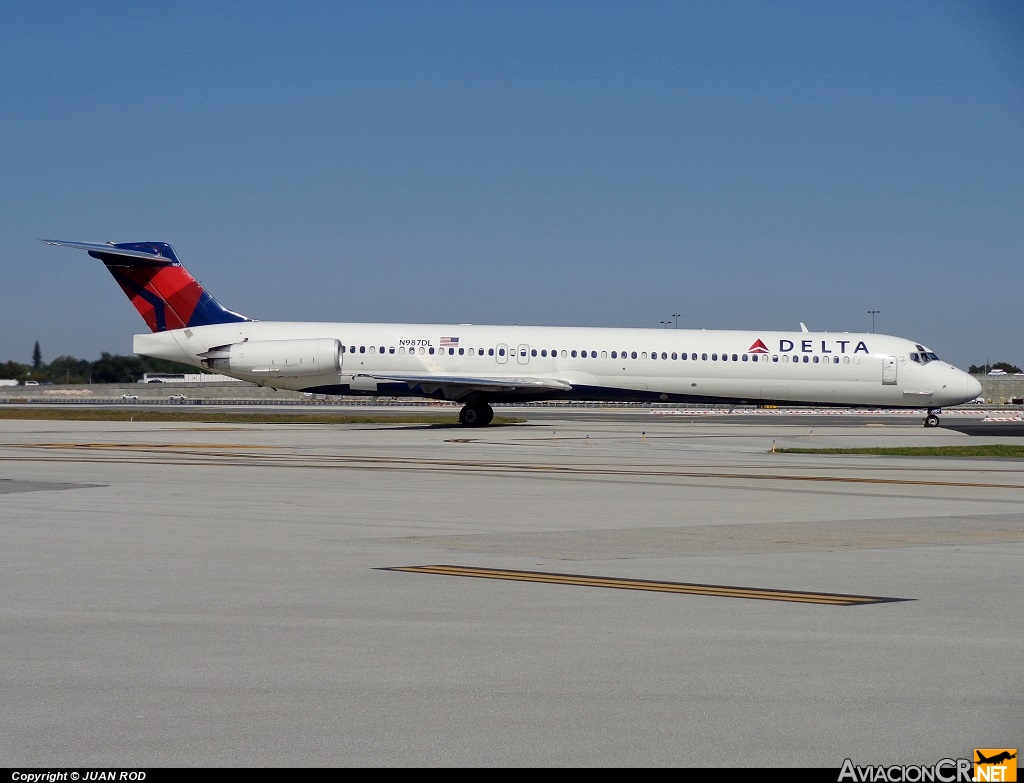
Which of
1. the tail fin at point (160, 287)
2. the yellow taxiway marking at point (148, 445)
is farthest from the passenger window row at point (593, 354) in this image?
the yellow taxiway marking at point (148, 445)

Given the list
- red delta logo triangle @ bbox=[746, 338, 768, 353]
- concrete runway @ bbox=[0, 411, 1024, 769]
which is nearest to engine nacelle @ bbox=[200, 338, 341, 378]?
red delta logo triangle @ bbox=[746, 338, 768, 353]

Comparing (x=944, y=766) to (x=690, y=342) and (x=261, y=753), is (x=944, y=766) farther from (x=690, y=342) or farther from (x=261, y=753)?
(x=690, y=342)

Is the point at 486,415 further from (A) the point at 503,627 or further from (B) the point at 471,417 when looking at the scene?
(A) the point at 503,627

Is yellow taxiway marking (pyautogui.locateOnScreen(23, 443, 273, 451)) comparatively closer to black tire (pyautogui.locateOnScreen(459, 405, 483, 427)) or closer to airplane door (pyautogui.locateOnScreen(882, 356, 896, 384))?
black tire (pyautogui.locateOnScreen(459, 405, 483, 427))

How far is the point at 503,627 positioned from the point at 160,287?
3616cm

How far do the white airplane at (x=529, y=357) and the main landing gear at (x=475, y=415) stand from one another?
0.12ft

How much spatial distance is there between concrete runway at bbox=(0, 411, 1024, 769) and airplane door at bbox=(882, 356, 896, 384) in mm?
24564

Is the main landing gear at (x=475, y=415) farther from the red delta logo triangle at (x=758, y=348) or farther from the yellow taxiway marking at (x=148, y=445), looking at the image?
the yellow taxiway marking at (x=148, y=445)

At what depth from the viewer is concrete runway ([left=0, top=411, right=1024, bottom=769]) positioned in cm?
510

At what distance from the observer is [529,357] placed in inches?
1596

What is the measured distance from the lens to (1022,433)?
3666cm

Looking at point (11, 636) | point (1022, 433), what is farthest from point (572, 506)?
point (1022, 433)

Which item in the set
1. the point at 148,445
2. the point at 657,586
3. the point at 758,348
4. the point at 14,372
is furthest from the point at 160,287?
the point at 14,372

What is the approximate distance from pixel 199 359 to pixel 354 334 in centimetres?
588
